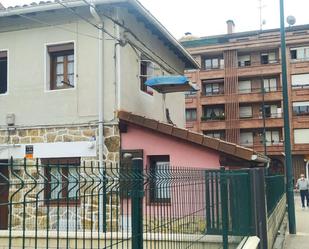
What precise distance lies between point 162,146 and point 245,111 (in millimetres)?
40694

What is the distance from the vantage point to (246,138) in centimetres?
5078

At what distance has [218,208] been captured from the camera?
234 inches

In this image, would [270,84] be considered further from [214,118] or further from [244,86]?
[214,118]

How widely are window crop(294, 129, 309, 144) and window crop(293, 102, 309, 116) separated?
1.89 m

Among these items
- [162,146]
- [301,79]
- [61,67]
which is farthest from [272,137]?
[61,67]

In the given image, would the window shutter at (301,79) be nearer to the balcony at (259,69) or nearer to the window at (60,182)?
the balcony at (259,69)

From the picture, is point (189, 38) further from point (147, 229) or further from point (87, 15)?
point (147, 229)

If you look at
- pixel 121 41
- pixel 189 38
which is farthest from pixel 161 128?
pixel 189 38

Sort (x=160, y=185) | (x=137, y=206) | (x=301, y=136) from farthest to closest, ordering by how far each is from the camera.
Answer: (x=301, y=136), (x=160, y=185), (x=137, y=206)

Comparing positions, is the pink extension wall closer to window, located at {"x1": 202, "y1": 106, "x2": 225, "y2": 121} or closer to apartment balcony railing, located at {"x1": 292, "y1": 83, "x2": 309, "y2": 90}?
window, located at {"x1": 202, "y1": 106, "x2": 225, "y2": 121}

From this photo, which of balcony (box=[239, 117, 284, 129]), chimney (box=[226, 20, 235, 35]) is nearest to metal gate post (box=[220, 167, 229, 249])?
→ balcony (box=[239, 117, 284, 129])

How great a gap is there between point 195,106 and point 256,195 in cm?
4621

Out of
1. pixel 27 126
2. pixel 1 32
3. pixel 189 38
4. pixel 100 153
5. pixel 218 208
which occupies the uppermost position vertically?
pixel 189 38

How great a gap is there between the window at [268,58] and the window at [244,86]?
289 centimetres
